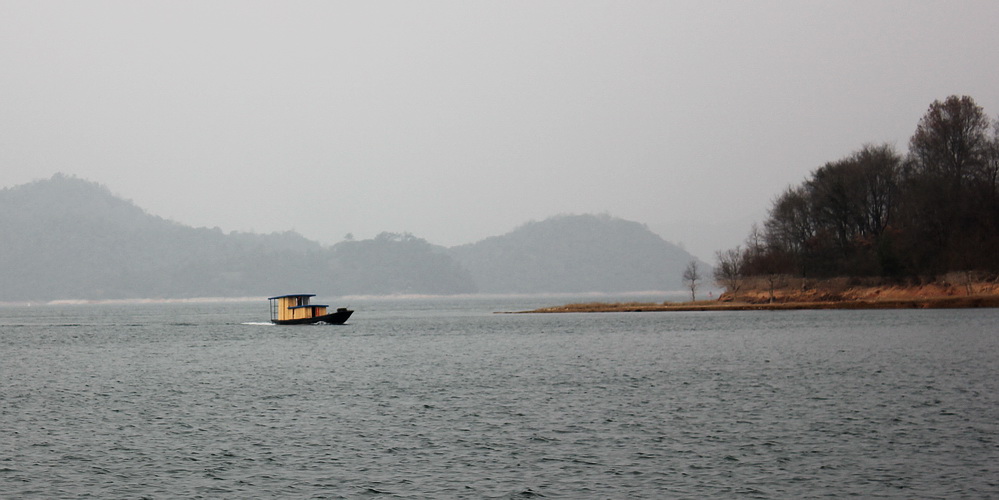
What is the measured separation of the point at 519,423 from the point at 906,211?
116 meters

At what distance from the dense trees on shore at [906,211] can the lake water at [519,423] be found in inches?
2121

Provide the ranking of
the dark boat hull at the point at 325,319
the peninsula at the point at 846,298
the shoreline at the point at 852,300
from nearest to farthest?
1. the shoreline at the point at 852,300
2. the peninsula at the point at 846,298
3. the dark boat hull at the point at 325,319

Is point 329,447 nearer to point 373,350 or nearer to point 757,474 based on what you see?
point 757,474

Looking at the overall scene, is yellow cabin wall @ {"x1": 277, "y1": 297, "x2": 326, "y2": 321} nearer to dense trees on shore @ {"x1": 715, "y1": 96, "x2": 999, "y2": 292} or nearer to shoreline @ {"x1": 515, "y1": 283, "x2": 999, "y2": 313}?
shoreline @ {"x1": 515, "y1": 283, "x2": 999, "y2": 313}

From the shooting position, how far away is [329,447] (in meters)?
35.0

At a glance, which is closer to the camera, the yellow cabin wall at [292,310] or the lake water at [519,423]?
the lake water at [519,423]

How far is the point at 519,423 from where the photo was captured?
40188mm

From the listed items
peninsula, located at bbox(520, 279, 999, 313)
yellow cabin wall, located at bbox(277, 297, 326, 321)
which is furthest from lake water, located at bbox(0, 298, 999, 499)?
yellow cabin wall, located at bbox(277, 297, 326, 321)

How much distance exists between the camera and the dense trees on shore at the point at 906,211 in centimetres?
13450

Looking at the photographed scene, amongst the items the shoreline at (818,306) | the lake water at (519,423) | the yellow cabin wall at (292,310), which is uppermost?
the yellow cabin wall at (292,310)

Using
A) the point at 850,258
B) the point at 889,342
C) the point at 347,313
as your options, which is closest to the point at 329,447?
the point at 889,342

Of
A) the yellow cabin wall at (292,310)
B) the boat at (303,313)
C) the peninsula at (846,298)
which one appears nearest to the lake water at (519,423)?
the peninsula at (846,298)

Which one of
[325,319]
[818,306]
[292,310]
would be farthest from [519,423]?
[818,306]

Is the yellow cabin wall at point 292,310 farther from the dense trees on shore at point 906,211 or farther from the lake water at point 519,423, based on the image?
the dense trees on shore at point 906,211
